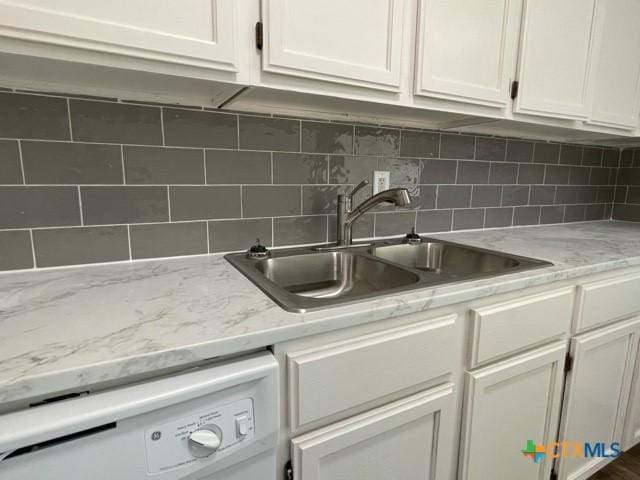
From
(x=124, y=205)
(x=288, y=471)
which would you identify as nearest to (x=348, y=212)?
(x=124, y=205)

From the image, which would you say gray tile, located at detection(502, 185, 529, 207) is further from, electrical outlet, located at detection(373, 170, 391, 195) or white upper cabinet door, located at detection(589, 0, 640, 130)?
electrical outlet, located at detection(373, 170, 391, 195)

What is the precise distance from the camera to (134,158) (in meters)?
0.98

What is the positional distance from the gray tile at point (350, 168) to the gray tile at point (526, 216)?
0.88 m

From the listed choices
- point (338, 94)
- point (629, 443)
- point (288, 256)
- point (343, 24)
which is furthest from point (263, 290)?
point (629, 443)

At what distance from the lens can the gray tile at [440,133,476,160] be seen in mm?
1479

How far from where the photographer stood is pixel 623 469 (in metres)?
1.41

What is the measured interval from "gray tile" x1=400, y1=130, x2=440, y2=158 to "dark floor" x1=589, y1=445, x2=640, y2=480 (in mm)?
1392

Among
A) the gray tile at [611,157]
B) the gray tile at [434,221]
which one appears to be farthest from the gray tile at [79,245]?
the gray tile at [611,157]

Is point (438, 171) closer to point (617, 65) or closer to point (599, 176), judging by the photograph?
point (617, 65)

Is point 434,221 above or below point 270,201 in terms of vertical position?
below

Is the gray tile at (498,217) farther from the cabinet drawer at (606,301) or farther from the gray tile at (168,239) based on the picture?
the gray tile at (168,239)

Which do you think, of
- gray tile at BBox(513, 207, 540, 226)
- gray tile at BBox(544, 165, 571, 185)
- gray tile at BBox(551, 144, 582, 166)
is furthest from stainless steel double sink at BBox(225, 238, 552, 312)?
gray tile at BBox(551, 144, 582, 166)

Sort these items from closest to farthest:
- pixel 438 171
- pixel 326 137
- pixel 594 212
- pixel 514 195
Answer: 1. pixel 326 137
2. pixel 438 171
3. pixel 514 195
4. pixel 594 212

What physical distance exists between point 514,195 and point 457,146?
45 cm
